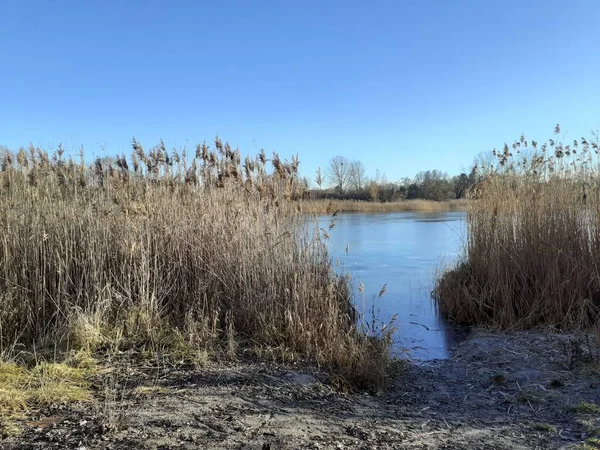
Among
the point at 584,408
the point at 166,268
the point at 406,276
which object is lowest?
the point at 406,276

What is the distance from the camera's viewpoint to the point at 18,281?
4324 millimetres

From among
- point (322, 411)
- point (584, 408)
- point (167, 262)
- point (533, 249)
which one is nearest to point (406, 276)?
point (533, 249)

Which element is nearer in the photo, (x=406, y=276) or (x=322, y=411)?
(x=322, y=411)

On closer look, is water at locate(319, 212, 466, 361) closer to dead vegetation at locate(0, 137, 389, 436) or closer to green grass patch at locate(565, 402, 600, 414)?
dead vegetation at locate(0, 137, 389, 436)

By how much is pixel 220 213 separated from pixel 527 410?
11.3 ft

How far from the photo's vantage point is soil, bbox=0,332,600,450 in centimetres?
220

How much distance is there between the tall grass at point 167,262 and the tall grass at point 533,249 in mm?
1926

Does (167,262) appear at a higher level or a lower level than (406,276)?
higher

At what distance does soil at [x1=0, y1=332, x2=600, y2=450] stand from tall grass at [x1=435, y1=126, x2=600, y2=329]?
4.84 ft

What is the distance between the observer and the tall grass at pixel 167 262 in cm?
383

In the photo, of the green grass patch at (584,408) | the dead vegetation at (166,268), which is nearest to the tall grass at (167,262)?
the dead vegetation at (166,268)

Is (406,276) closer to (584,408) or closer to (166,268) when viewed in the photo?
(166,268)

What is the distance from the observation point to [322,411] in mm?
2680

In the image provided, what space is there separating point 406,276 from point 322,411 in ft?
21.8
